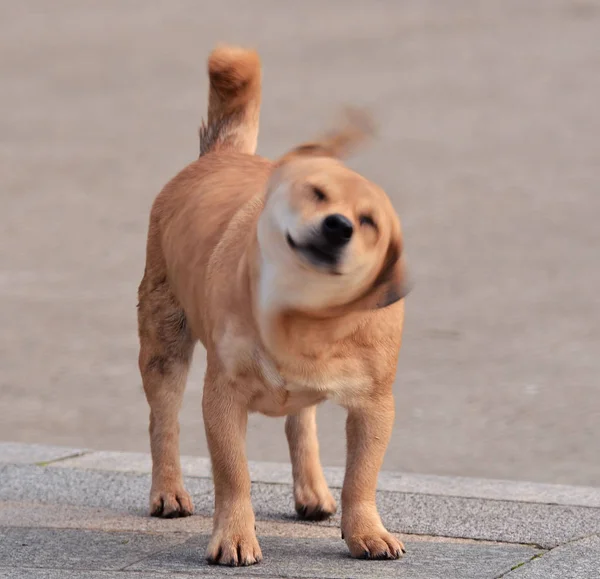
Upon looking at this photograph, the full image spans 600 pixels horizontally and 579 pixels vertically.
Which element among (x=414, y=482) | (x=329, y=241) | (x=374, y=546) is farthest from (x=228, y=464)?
(x=414, y=482)

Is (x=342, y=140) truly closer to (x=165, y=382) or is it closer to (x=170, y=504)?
(x=165, y=382)

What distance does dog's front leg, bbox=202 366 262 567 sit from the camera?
3.98 m

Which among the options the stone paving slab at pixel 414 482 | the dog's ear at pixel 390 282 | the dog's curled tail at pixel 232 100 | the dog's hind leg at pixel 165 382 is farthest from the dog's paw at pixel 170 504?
the dog's ear at pixel 390 282

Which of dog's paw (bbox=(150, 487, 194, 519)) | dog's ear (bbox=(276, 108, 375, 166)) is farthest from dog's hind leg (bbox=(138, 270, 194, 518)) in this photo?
dog's ear (bbox=(276, 108, 375, 166))

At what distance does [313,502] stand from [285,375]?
0.98 meters

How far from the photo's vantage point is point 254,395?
4.00m

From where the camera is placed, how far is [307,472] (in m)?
4.76

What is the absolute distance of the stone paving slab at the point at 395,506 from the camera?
4.49 metres

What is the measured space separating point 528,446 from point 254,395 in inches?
117

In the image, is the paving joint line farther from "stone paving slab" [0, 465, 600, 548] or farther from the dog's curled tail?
the dog's curled tail

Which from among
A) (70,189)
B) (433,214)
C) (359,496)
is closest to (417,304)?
(433,214)

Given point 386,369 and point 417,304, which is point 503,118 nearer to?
point 417,304

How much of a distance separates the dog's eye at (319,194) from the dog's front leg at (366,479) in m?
0.74

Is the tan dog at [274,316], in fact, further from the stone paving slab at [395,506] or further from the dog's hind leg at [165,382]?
the stone paving slab at [395,506]
